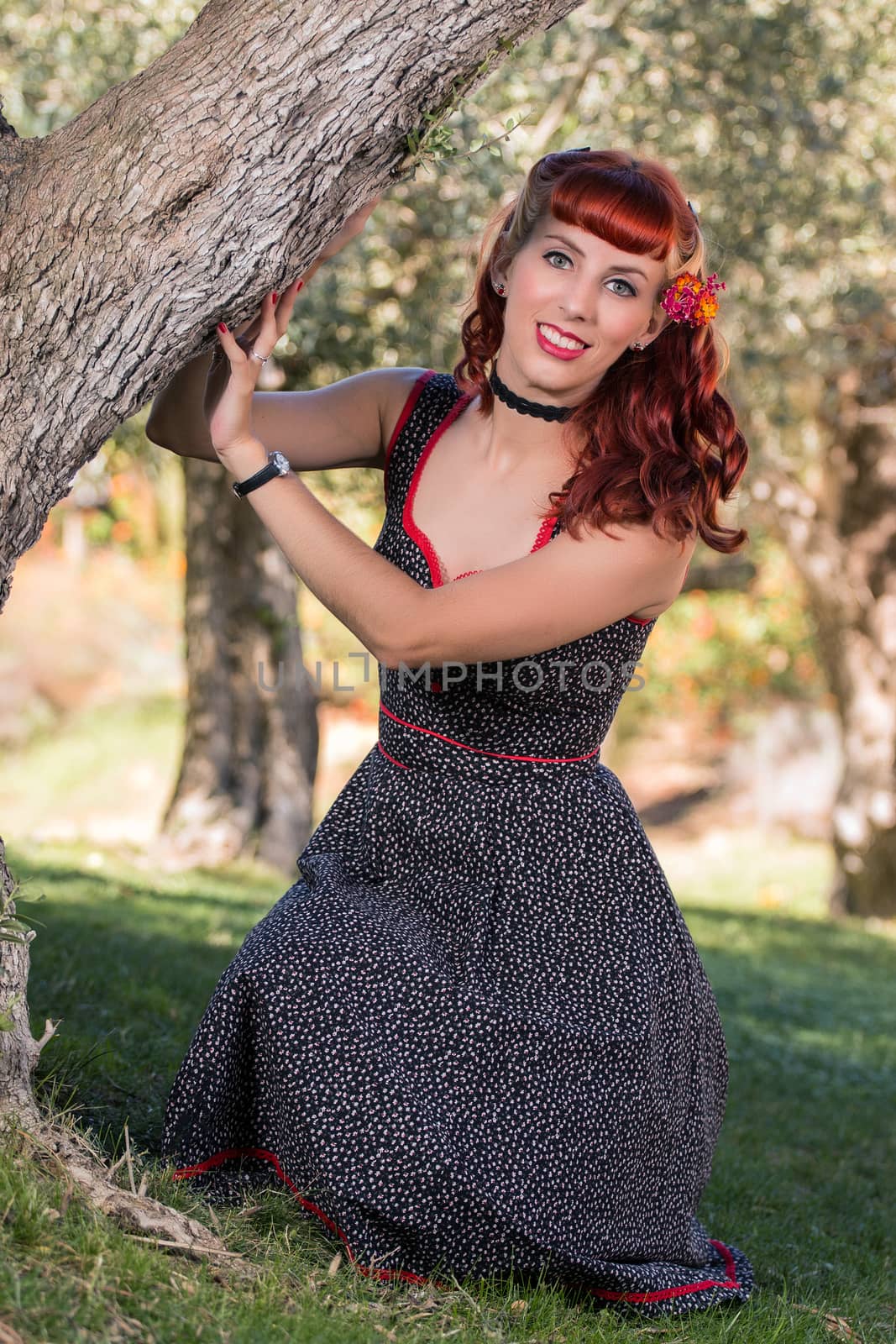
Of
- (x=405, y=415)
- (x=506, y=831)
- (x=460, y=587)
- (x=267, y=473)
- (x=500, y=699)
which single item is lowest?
(x=506, y=831)

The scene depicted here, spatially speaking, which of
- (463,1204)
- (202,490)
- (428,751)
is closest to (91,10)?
(202,490)

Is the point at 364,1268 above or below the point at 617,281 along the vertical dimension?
below

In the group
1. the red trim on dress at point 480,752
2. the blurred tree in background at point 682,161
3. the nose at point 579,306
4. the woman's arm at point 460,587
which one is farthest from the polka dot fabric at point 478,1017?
the blurred tree in background at point 682,161

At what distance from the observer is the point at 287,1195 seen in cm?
253

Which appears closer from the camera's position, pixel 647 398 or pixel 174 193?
pixel 174 193

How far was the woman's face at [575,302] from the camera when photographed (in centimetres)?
289

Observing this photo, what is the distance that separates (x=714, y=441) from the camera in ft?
9.64

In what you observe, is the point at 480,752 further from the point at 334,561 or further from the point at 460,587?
the point at 334,561

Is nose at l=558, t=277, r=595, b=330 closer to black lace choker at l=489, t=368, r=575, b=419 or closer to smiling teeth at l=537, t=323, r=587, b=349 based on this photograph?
smiling teeth at l=537, t=323, r=587, b=349

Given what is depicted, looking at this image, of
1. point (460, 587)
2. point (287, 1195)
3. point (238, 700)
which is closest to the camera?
point (287, 1195)

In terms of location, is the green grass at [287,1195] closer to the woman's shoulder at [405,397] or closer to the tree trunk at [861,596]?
the woman's shoulder at [405,397]

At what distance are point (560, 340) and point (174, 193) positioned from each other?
35.0 inches

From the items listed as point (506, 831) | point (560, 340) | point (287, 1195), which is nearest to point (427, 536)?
point (560, 340)

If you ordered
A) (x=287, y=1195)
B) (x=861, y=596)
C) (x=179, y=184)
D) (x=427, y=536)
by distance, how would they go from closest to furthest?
(x=179, y=184), (x=287, y=1195), (x=427, y=536), (x=861, y=596)
